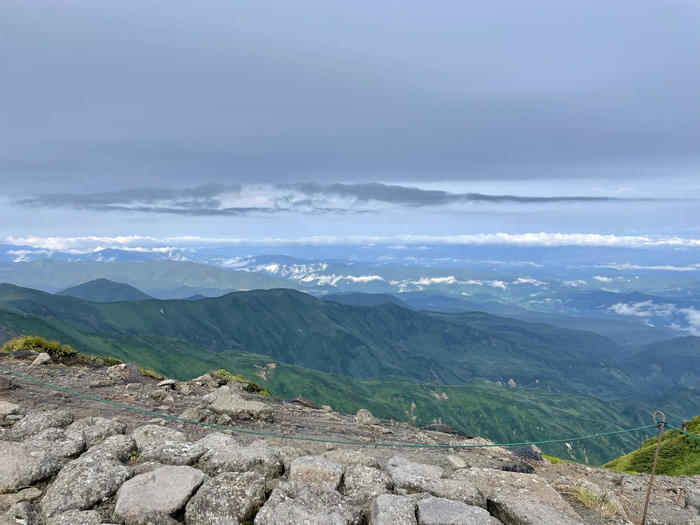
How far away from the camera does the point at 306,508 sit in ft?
28.3

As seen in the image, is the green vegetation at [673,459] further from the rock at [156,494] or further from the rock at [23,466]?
the rock at [23,466]

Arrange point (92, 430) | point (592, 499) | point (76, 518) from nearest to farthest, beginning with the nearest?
point (76, 518), point (592, 499), point (92, 430)

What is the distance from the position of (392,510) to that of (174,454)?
6370 millimetres

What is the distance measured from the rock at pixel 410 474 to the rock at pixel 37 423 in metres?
11.4

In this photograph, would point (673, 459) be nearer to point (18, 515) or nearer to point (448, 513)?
point (448, 513)

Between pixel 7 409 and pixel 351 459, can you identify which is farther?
pixel 7 409

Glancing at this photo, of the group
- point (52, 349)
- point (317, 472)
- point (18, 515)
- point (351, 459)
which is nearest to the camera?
point (18, 515)

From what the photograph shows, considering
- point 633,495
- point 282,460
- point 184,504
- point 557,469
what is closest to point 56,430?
point 184,504

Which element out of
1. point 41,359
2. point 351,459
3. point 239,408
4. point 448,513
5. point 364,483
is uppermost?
point 41,359

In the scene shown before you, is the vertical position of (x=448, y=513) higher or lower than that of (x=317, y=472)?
lower

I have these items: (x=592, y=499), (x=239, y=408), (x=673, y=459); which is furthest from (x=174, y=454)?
(x=673, y=459)

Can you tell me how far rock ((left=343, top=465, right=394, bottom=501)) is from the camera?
31.7ft

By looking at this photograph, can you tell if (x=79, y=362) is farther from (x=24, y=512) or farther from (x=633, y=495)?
(x=633, y=495)

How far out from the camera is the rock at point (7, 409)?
532 inches
